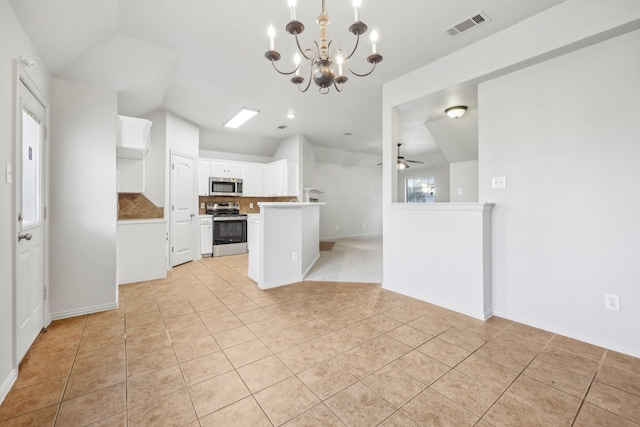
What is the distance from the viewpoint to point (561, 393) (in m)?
1.59

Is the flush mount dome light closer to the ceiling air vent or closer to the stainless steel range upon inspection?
the ceiling air vent

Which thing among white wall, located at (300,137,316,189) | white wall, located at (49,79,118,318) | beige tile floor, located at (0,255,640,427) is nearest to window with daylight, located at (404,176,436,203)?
white wall, located at (300,137,316,189)

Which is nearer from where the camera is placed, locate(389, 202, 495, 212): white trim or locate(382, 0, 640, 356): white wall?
locate(382, 0, 640, 356): white wall

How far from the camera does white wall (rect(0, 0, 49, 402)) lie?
1.60m

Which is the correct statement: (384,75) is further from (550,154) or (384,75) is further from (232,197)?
(232,197)

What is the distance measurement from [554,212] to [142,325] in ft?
12.9

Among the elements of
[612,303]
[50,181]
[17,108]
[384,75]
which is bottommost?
[612,303]

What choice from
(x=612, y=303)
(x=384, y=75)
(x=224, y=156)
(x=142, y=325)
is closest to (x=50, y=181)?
(x=142, y=325)

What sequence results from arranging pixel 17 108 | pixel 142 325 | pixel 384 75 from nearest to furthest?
→ 1. pixel 17 108
2. pixel 142 325
3. pixel 384 75

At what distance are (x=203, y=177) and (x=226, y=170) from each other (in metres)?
0.56

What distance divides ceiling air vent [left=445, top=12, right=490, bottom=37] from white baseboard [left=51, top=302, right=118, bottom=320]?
443cm

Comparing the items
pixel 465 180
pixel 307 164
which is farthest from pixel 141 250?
pixel 465 180

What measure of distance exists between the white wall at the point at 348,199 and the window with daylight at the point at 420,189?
3.81 ft

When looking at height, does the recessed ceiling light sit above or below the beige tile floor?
above
